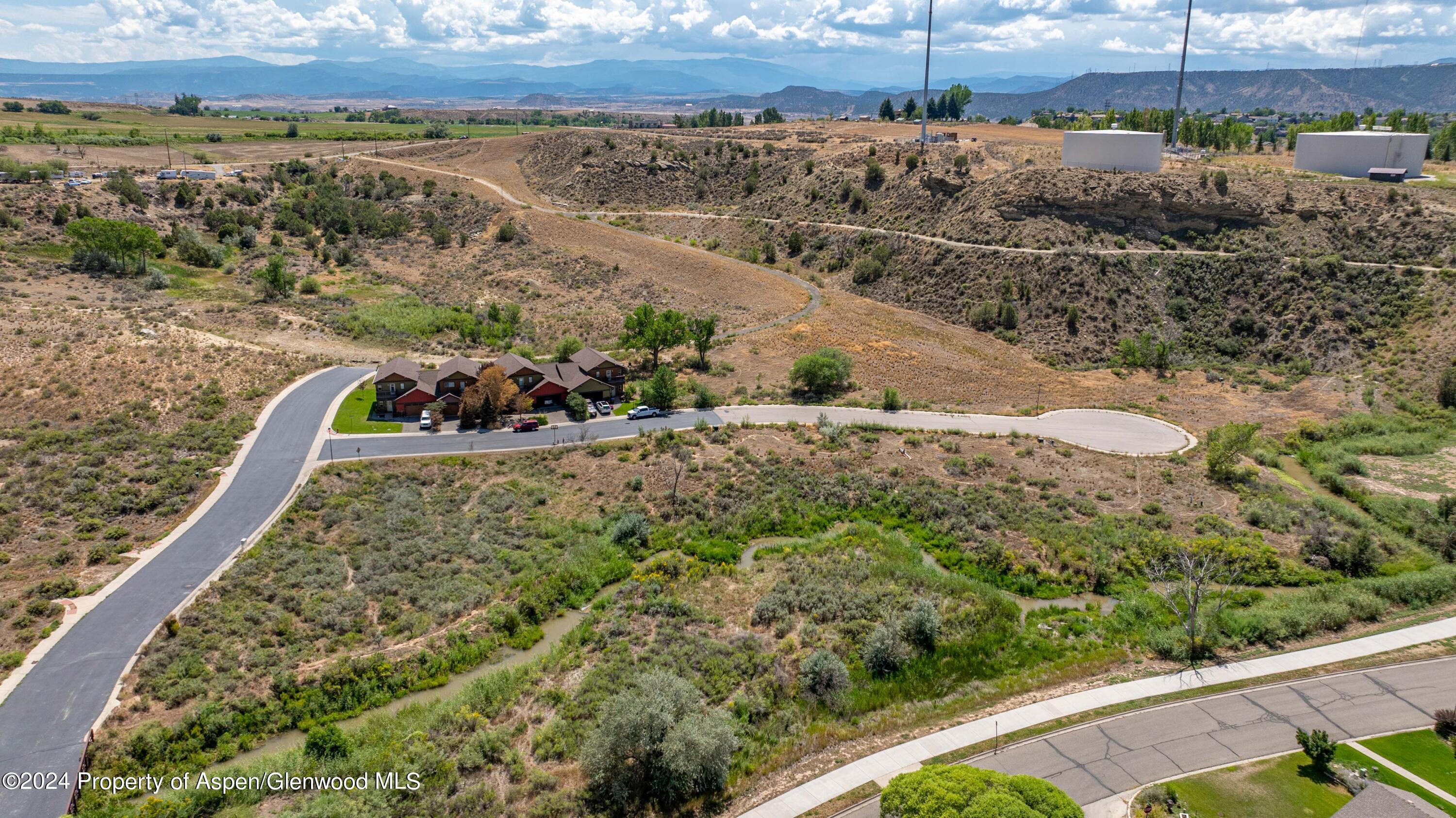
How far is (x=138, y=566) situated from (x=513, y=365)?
74.6 feet

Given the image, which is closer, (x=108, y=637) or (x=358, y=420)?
(x=108, y=637)

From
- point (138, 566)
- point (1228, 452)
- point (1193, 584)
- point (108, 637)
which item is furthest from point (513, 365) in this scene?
point (1228, 452)

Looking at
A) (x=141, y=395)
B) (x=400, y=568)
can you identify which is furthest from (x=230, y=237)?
(x=400, y=568)

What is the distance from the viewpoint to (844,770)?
23469 mm

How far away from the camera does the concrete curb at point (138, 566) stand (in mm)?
25531

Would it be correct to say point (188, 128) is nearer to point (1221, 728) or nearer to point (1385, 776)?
point (1221, 728)

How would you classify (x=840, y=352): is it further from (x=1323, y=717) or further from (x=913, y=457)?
(x=1323, y=717)

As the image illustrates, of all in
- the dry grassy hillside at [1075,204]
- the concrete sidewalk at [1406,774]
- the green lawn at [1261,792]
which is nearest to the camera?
the green lawn at [1261,792]

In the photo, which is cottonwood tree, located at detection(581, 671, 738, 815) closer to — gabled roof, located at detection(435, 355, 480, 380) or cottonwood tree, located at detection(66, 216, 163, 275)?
gabled roof, located at detection(435, 355, 480, 380)

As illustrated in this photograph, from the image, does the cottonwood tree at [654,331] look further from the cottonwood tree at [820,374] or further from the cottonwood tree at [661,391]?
the cottonwood tree at [820,374]

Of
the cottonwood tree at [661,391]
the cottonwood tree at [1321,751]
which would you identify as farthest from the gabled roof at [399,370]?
the cottonwood tree at [1321,751]

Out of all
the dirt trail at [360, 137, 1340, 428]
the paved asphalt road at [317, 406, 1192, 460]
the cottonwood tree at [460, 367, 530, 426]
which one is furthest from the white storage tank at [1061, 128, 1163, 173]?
the cottonwood tree at [460, 367, 530, 426]

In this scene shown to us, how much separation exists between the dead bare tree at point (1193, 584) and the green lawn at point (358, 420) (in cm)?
4079

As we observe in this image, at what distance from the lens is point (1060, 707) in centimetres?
2597
